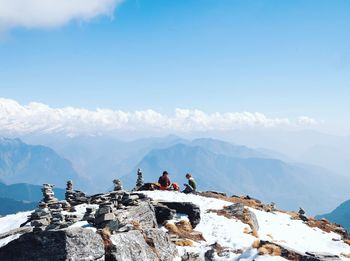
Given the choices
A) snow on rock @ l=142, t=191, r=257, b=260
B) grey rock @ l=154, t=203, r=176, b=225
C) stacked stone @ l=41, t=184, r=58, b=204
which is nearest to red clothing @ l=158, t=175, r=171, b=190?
snow on rock @ l=142, t=191, r=257, b=260

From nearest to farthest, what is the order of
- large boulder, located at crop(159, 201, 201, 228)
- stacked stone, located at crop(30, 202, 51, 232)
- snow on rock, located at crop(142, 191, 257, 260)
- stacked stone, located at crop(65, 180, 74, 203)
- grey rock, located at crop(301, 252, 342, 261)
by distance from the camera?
grey rock, located at crop(301, 252, 342, 261) < stacked stone, located at crop(30, 202, 51, 232) < snow on rock, located at crop(142, 191, 257, 260) < large boulder, located at crop(159, 201, 201, 228) < stacked stone, located at crop(65, 180, 74, 203)

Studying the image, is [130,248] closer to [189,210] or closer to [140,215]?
[140,215]

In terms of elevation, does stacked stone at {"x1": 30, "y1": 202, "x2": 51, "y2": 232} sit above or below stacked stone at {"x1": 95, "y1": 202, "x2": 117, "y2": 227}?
above

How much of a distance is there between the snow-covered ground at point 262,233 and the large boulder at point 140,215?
4.06 metres

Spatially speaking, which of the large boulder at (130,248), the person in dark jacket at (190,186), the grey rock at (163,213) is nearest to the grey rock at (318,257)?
the large boulder at (130,248)

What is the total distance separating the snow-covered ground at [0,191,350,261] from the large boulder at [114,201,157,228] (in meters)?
2.78

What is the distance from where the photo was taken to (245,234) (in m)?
33.9

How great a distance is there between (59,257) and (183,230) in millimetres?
15614

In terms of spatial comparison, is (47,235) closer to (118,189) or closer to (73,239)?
(73,239)

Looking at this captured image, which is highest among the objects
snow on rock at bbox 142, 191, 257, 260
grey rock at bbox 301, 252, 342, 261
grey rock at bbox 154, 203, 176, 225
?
grey rock at bbox 154, 203, 176, 225

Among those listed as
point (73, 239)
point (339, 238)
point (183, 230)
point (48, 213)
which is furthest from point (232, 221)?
point (73, 239)

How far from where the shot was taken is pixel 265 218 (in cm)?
4556

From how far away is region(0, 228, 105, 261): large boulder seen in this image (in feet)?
59.7

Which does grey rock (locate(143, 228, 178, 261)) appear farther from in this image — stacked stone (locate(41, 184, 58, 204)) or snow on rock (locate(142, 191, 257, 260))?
stacked stone (locate(41, 184, 58, 204))
